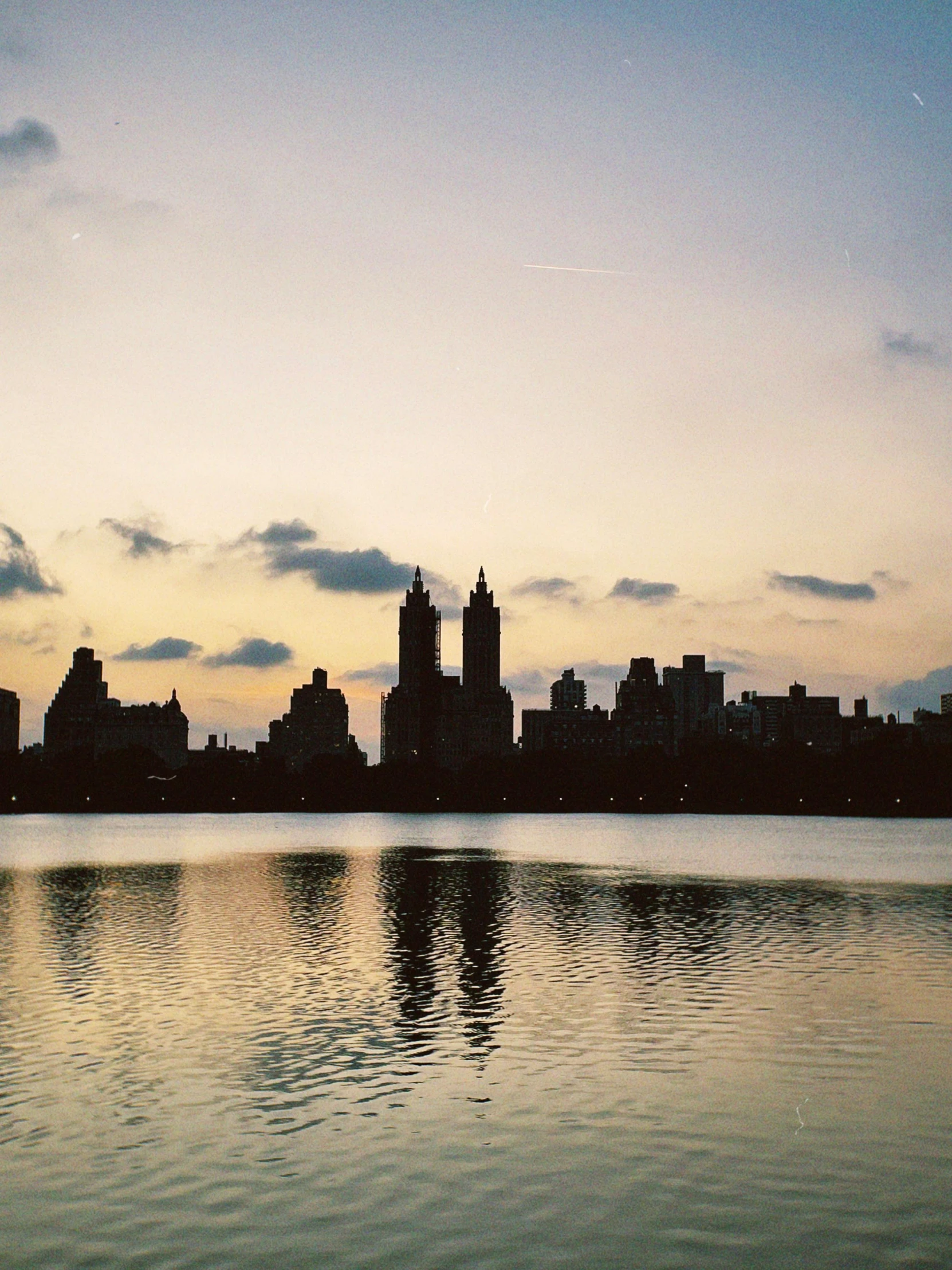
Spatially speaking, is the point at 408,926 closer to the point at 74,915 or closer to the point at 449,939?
the point at 449,939

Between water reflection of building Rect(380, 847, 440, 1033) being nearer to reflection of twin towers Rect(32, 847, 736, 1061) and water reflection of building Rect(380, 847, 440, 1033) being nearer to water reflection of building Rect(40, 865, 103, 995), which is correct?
reflection of twin towers Rect(32, 847, 736, 1061)

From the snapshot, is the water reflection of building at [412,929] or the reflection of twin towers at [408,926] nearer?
the water reflection of building at [412,929]

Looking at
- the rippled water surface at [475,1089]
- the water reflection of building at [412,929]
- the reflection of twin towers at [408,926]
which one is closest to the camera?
the rippled water surface at [475,1089]

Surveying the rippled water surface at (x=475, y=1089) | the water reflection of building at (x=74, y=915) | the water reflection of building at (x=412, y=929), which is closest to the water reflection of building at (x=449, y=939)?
the water reflection of building at (x=412, y=929)

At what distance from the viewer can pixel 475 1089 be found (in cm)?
2475

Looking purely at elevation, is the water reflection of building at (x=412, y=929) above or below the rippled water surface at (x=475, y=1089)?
below

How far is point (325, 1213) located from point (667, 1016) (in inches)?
Answer: 612

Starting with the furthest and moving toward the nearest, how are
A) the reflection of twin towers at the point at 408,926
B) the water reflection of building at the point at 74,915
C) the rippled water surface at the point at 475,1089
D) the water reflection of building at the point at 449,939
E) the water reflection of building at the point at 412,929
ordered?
the water reflection of building at the point at 74,915 < the reflection of twin towers at the point at 408,926 < the water reflection of building at the point at 412,929 < the water reflection of building at the point at 449,939 < the rippled water surface at the point at 475,1089

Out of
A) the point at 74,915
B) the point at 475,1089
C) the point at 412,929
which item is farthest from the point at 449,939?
the point at 475,1089

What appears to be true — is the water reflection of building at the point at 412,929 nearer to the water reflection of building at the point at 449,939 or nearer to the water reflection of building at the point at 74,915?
the water reflection of building at the point at 449,939

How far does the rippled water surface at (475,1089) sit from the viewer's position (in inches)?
674

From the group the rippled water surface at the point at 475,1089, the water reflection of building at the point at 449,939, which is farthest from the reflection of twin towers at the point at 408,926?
the rippled water surface at the point at 475,1089

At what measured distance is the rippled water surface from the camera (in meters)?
17.1

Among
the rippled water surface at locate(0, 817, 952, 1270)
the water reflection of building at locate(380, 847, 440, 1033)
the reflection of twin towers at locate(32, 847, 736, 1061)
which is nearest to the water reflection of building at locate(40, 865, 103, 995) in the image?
the reflection of twin towers at locate(32, 847, 736, 1061)
